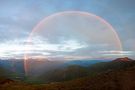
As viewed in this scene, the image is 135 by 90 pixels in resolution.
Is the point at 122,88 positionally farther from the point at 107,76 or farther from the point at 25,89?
the point at 25,89

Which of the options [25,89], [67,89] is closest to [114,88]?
[67,89]

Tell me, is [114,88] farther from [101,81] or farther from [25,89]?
[25,89]

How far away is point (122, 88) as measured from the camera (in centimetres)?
7656

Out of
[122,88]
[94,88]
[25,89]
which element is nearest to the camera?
[122,88]

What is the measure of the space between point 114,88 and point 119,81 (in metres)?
6.70

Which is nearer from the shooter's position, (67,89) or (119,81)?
(119,81)

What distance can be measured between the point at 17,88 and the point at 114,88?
233 ft

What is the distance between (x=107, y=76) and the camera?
9388 centimetres

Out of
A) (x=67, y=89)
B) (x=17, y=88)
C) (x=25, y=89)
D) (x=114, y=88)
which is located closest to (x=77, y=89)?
(x=67, y=89)

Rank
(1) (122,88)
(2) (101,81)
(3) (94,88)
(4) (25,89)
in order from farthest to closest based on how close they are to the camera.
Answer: (4) (25,89) → (2) (101,81) → (3) (94,88) → (1) (122,88)

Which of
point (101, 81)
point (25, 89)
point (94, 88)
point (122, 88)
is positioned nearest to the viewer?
point (122, 88)

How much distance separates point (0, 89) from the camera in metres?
128

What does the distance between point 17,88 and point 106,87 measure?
67557 mm

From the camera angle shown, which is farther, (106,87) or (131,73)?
(131,73)
